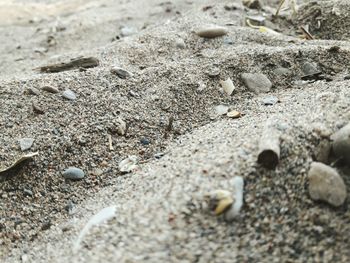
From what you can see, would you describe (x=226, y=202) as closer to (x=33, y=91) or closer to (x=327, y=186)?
(x=327, y=186)

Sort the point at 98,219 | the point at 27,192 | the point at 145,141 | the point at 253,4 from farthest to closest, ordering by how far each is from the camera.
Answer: the point at 253,4
the point at 145,141
the point at 27,192
the point at 98,219

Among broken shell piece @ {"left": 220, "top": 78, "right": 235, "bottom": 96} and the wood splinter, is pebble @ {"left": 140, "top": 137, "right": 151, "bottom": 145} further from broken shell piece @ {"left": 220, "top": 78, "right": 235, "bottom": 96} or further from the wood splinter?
the wood splinter

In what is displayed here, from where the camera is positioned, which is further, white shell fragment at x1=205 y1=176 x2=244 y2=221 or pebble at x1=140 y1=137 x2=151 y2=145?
pebble at x1=140 y1=137 x2=151 y2=145

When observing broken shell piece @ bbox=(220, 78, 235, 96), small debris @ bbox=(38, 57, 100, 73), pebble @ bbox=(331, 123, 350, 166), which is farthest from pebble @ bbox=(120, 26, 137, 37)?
pebble @ bbox=(331, 123, 350, 166)

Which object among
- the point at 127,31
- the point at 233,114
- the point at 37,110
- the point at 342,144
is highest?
the point at 342,144

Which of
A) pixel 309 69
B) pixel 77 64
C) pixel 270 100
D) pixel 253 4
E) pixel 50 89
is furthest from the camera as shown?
pixel 253 4

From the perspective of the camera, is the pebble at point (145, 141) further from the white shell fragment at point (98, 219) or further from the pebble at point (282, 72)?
the pebble at point (282, 72)

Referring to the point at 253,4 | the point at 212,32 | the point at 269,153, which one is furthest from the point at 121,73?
the point at 253,4
